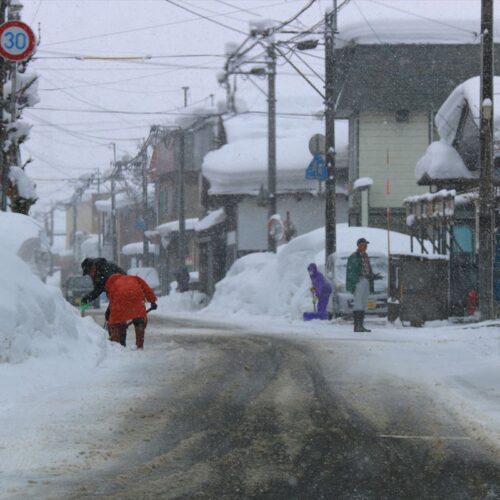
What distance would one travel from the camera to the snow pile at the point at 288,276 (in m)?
31.3

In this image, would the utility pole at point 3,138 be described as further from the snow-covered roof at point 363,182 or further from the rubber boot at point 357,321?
the snow-covered roof at point 363,182

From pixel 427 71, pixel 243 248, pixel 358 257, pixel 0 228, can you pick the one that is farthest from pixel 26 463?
pixel 243 248

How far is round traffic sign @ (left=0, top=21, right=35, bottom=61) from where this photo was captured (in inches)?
714

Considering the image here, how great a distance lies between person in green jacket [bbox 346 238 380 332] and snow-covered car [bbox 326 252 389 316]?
18.3 feet

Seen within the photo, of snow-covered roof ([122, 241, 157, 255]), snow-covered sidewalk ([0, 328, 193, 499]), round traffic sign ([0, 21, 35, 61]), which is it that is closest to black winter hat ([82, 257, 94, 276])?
snow-covered sidewalk ([0, 328, 193, 499])

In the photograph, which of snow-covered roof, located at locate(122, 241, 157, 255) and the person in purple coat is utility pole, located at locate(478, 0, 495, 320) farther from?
snow-covered roof, located at locate(122, 241, 157, 255)

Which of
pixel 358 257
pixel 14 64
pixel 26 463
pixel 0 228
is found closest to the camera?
pixel 26 463

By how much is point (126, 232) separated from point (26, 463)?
86.7 m

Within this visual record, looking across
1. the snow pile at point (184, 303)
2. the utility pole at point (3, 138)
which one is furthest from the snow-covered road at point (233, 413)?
the snow pile at point (184, 303)

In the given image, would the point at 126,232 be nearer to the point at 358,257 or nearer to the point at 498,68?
the point at 498,68

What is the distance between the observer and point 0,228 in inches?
718

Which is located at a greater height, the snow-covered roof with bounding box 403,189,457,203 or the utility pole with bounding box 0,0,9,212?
the utility pole with bounding box 0,0,9,212

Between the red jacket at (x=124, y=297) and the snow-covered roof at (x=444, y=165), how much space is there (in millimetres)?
14961

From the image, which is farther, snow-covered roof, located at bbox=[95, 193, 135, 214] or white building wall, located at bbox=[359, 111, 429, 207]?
snow-covered roof, located at bbox=[95, 193, 135, 214]
